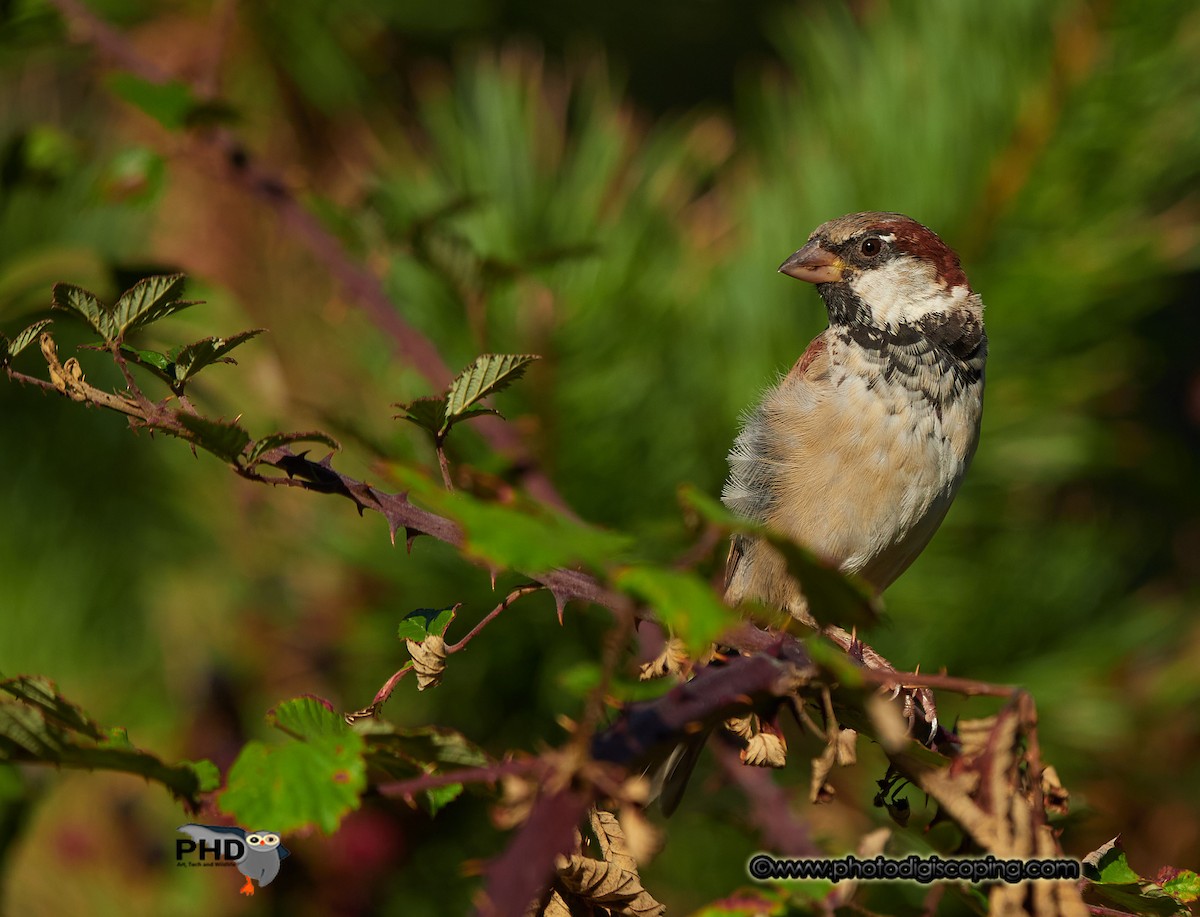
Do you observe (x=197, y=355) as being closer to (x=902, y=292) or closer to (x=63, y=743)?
(x=63, y=743)

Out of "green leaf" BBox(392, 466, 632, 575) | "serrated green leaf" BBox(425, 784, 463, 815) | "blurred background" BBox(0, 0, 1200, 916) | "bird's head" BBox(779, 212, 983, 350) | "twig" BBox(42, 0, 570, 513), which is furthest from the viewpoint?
"bird's head" BBox(779, 212, 983, 350)

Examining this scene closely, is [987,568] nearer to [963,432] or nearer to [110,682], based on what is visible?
[963,432]

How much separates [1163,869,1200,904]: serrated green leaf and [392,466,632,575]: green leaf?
59 cm

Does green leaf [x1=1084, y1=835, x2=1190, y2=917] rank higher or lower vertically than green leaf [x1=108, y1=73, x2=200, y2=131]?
lower

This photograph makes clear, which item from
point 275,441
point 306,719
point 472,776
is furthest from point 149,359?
point 472,776

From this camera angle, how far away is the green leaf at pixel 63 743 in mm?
565

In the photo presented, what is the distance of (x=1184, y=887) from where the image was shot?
861 millimetres

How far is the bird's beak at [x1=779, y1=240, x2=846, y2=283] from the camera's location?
5.57 feet

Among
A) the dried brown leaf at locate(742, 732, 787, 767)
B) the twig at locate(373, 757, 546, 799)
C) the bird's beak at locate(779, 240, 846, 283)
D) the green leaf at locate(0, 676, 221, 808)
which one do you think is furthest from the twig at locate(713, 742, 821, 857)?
the bird's beak at locate(779, 240, 846, 283)

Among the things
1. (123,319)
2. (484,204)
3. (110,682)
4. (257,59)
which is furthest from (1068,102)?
(110,682)

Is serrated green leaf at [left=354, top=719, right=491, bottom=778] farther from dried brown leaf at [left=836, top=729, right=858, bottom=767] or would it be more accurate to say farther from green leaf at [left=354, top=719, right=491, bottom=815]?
dried brown leaf at [left=836, top=729, right=858, bottom=767]

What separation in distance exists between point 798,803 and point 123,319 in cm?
127

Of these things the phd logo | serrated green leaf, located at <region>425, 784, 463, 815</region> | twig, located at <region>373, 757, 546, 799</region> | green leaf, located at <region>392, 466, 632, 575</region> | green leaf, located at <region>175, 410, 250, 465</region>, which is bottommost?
the phd logo

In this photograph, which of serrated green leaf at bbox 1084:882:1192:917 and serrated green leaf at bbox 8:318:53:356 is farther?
serrated green leaf at bbox 1084:882:1192:917
